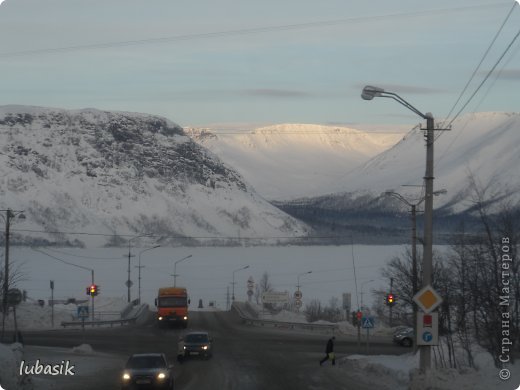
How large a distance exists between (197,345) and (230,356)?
2.35 metres

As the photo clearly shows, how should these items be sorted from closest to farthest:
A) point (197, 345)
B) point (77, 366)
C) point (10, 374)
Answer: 1. point (10, 374)
2. point (77, 366)
3. point (197, 345)

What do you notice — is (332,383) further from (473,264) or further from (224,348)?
(224,348)

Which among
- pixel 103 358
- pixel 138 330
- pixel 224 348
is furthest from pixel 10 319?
pixel 103 358

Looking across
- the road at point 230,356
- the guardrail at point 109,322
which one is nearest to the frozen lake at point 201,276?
the guardrail at point 109,322

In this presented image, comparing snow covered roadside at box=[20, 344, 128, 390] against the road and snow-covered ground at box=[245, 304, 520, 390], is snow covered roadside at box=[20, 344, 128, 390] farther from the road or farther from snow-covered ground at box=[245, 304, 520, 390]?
snow-covered ground at box=[245, 304, 520, 390]

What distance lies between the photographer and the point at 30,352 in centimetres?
4031

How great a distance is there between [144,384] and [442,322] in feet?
44.8

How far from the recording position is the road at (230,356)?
31.7 meters

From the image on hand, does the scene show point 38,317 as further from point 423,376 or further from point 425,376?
point 425,376

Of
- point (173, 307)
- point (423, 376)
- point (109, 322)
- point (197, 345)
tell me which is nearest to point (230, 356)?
point (197, 345)

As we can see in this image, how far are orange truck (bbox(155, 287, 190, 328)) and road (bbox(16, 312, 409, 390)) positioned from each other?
122 cm

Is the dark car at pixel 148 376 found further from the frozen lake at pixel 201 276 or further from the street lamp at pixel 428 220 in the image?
the frozen lake at pixel 201 276

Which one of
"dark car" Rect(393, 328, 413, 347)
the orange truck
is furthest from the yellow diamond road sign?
the orange truck

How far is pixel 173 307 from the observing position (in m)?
67.8
